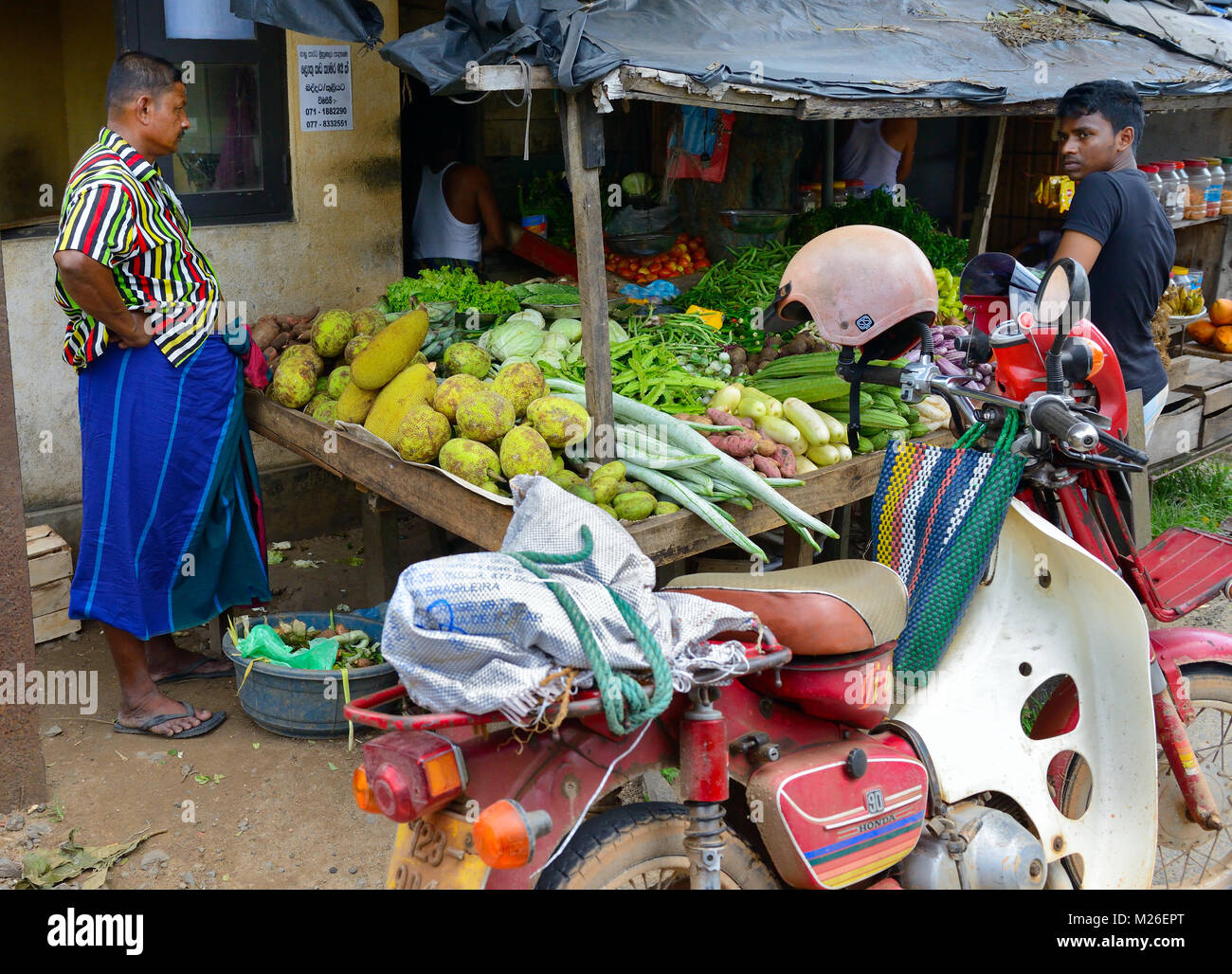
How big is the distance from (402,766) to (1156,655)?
2.08m

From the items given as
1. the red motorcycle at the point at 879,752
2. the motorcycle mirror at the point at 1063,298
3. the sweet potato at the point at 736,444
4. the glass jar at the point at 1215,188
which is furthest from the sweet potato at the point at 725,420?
the glass jar at the point at 1215,188

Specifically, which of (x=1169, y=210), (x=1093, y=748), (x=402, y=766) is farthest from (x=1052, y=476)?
(x=1169, y=210)

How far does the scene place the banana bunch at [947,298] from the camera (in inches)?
236

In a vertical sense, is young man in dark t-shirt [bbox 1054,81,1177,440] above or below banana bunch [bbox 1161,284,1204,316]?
above

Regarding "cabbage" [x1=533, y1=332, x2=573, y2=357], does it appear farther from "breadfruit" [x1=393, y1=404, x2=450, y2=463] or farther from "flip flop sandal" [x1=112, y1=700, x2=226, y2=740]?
"flip flop sandal" [x1=112, y1=700, x2=226, y2=740]

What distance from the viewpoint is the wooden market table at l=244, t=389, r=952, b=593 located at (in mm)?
3902

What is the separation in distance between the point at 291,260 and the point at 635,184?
2385 millimetres

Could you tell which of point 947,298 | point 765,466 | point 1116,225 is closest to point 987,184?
point 947,298

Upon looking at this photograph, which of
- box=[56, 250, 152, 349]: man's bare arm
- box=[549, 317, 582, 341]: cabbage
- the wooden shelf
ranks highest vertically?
box=[56, 250, 152, 349]: man's bare arm

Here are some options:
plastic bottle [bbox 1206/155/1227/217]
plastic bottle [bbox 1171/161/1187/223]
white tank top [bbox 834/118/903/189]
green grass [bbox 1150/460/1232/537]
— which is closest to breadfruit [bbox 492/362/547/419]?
green grass [bbox 1150/460/1232/537]

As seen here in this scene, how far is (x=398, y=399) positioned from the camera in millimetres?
4301

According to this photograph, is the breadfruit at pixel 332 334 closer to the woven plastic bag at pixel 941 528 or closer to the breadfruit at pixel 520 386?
the breadfruit at pixel 520 386

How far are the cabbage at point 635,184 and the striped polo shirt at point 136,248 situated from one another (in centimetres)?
341

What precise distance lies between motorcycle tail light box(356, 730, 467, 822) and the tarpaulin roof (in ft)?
7.61
